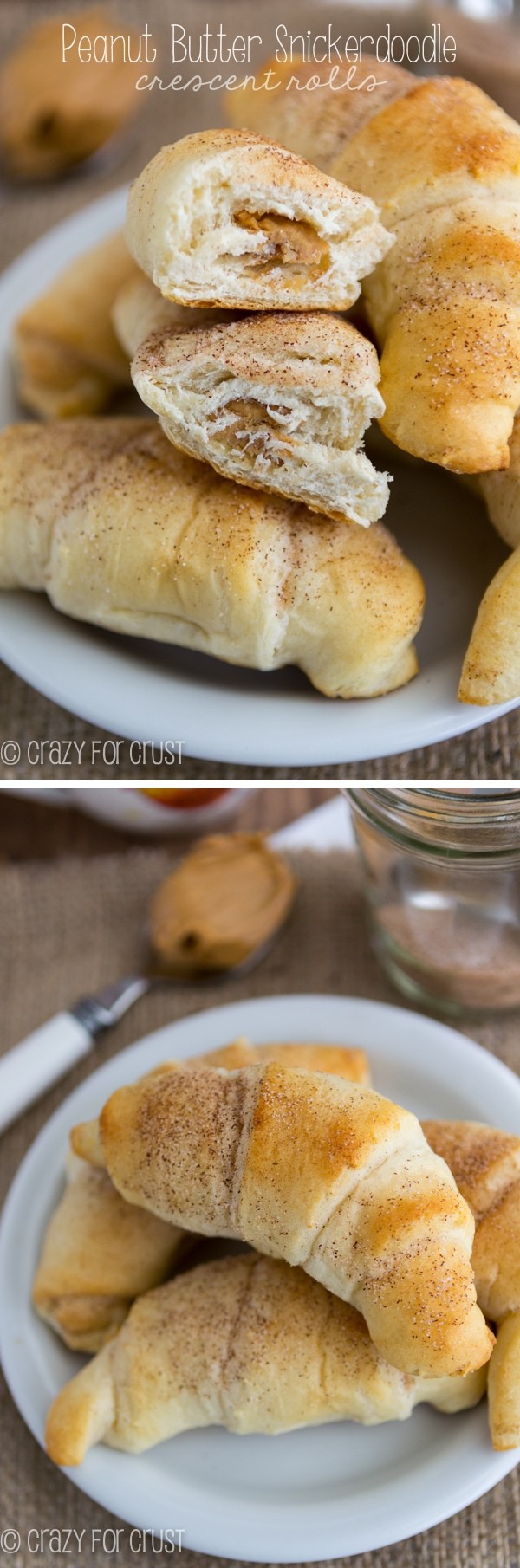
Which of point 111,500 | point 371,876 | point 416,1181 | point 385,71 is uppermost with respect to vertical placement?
point 385,71

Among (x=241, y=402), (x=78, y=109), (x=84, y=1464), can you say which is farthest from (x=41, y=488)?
(x=78, y=109)

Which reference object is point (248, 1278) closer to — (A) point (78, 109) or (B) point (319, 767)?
(B) point (319, 767)

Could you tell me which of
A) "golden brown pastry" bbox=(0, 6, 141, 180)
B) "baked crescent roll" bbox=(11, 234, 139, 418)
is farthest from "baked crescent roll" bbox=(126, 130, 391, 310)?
"golden brown pastry" bbox=(0, 6, 141, 180)

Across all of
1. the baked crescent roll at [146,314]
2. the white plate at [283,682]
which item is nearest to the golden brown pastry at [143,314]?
the baked crescent roll at [146,314]

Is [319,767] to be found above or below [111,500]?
below

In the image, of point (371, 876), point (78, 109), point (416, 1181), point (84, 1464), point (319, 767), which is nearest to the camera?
point (416, 1181)

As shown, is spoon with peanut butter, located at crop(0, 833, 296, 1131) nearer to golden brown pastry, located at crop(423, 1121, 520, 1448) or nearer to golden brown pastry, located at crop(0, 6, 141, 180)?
golden brown pastry, located at crop(423, 1121, 520, 1448)
